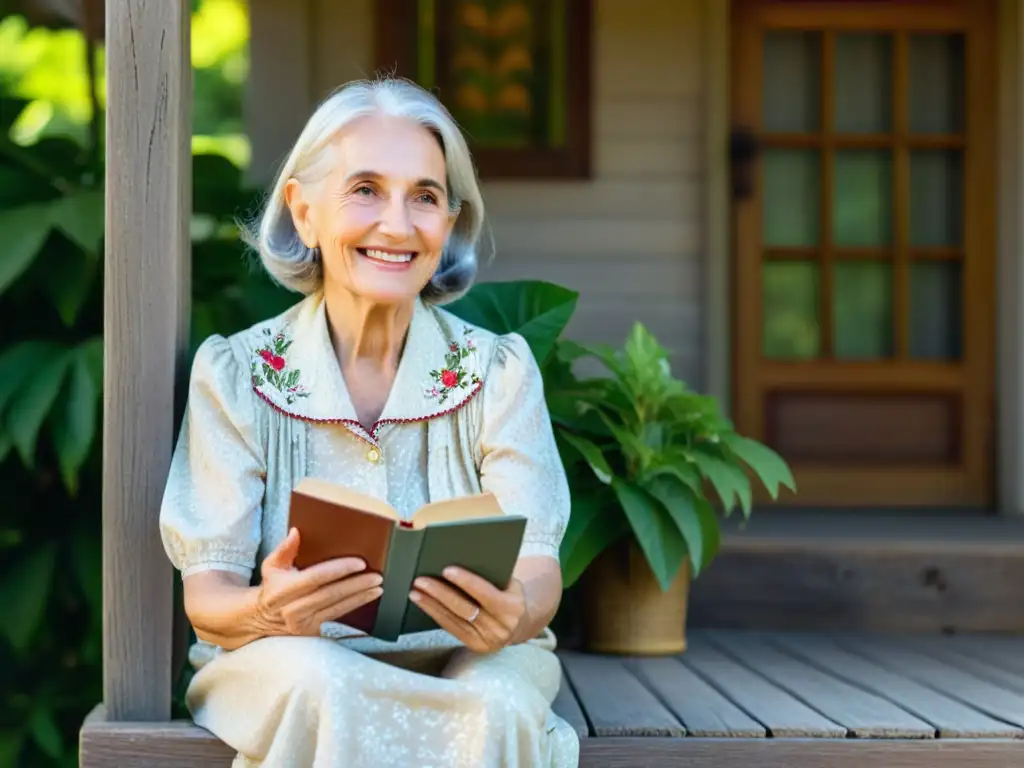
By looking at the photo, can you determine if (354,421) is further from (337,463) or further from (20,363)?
(20,363)

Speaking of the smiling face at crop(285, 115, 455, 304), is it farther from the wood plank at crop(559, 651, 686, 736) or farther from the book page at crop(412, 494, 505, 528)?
the wood plank at crop(559, 651, 686, 736)

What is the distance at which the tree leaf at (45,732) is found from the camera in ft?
11.5

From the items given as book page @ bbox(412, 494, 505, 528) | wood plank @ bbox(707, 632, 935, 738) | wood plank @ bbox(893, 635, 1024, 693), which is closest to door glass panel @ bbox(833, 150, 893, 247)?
wood plank @ bbox(893, 635, 1024, 693)

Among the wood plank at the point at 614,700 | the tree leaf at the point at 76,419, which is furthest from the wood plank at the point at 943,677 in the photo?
the tree leaf at the point at 76,419

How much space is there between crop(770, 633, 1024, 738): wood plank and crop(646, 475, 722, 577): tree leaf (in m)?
0.37

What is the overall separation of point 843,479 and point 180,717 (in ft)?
8.34

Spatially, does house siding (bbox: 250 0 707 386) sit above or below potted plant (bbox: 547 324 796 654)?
above

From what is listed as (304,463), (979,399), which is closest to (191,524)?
(304,463)

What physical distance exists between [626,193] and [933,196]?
1025 millimetres

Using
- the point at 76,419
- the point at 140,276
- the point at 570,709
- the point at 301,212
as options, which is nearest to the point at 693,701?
the point at 570,709

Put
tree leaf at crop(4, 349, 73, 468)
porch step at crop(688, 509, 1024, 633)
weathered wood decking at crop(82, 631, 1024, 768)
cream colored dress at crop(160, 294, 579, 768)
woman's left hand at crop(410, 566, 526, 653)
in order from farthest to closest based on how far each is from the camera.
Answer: porch step at crop(688, 509, 1024, 633), tree leaf at crop(4, 349, 73, 468), weathered wood decking at crop(82, 631, 1024, 768), cream colored dress at crop(160, 294, 579, 768), woman's left hand at crop(410, 566, 526, 653)

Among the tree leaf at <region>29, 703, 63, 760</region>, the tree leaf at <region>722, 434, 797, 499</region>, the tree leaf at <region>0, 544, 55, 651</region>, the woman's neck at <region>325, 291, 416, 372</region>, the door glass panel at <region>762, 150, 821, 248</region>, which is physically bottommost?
the tree leaf at <region>29, 703, 63, 760</region>

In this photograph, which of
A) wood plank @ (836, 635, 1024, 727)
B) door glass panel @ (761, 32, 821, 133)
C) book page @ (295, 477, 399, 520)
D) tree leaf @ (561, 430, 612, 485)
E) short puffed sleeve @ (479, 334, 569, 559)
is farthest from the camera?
door glass panel @ (761, 32, 821, 133)

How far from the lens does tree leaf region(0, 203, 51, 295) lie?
3.25m
